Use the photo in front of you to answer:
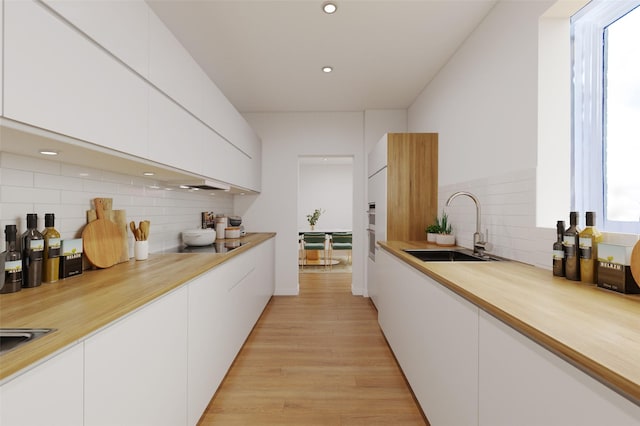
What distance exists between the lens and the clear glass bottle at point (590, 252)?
1.27m

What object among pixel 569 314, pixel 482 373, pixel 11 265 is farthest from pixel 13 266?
Result: pixel 569 314

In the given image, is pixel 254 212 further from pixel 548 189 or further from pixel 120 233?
pixel 548 189

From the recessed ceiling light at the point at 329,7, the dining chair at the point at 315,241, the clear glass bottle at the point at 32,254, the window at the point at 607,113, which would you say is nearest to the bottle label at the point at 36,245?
the clear glass bottle at the point at 32,254

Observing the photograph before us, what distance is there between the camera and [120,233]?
185cm

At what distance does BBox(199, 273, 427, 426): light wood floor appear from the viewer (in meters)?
1.83

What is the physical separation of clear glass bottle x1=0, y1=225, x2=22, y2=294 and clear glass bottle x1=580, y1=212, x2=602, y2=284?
2275mm

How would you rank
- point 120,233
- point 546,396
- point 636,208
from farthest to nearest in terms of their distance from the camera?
point 120,233 → point 636,208 → point 546,396

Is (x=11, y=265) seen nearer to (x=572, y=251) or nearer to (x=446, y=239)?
(x=572, y=251)

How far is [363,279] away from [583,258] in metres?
3.29

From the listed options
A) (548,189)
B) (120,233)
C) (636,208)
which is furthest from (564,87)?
(120,233)

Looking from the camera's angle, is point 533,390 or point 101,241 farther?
point 101,241

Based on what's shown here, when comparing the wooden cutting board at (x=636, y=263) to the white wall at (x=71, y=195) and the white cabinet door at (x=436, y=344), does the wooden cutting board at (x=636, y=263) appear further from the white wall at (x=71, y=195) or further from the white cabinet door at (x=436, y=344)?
the white wall at (x=71, y=195)

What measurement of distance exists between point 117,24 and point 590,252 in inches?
86.0

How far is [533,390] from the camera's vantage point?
0.85 metres
